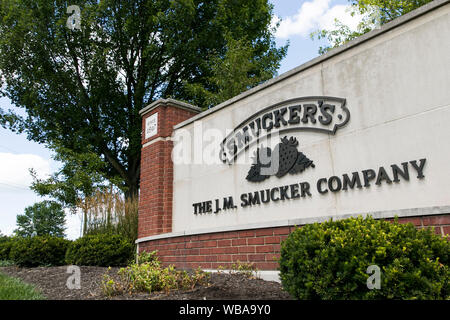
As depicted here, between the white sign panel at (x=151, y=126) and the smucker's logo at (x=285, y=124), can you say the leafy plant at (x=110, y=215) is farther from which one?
the smucker's logo at (x=285, y=124)

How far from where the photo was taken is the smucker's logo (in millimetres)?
5461

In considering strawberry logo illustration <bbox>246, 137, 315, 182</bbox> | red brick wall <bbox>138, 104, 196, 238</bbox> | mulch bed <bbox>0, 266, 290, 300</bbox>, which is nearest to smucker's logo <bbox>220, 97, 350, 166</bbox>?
strawberry logo illustration <bbox>246, 137, 315, 182</bbox>

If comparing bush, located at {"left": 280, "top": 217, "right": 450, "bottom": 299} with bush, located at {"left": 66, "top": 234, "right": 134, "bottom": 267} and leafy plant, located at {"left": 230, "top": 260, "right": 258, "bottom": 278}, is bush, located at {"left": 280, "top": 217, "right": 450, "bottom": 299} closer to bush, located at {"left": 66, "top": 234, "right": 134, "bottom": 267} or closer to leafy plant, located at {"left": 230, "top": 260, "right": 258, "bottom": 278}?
leafy plant, located at {"left": 230, "top": 260, "right": 258, "bottom": 278}

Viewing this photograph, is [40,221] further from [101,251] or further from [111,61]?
[101,251]

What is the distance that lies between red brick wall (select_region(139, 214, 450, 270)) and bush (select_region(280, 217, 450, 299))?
101 cm

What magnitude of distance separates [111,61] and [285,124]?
1349 cm

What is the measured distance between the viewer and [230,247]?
5969 mm

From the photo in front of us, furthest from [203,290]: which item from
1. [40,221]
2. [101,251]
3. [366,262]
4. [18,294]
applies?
[40,221]

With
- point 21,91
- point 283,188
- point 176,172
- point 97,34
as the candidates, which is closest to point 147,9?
point 97,34

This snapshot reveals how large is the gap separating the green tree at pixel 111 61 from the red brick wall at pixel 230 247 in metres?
8.86

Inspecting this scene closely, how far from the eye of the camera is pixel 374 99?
16.5 feet

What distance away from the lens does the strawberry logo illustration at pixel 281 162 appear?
5.73 metres
